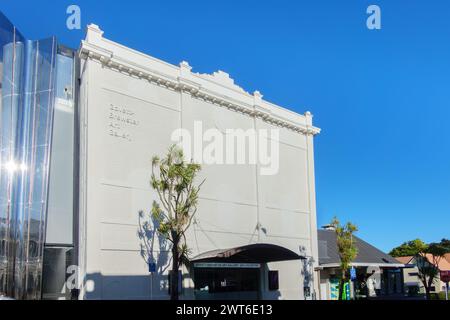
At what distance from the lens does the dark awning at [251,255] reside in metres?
26.5

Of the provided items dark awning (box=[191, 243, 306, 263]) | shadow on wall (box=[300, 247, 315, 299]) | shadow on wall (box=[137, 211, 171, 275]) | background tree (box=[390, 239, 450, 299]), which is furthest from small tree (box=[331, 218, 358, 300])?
background tree (box=[390, 239, 450, 299])

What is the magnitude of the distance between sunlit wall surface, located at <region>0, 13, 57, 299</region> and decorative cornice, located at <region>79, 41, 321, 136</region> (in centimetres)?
227

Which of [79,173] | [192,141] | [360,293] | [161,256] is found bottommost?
[360,293]

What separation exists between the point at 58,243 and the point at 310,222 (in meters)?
19.5

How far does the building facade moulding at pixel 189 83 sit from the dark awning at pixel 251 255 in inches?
382

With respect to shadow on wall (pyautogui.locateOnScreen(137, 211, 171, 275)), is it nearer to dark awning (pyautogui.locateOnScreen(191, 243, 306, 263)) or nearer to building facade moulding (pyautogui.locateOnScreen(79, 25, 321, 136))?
dark awning (pyautogui.locateOnScreen(191, 243, 306, 263))

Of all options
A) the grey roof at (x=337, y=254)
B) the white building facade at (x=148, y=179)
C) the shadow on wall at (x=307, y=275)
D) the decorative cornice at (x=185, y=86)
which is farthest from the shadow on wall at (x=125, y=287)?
the grey roof at (x=337, y=254)

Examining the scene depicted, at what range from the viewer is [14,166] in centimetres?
2342

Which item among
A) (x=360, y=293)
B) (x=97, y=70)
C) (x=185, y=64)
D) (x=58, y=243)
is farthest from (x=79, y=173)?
(x=360, y=293)

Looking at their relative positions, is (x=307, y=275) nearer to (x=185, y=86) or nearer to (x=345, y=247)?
(x=345, y=247)

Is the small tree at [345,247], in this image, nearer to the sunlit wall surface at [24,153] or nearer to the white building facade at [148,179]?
the white building facade at [148,179]

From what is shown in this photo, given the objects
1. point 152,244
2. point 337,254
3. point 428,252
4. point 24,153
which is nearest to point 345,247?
point 337,254

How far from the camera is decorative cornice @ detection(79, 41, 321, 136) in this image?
25703 mm

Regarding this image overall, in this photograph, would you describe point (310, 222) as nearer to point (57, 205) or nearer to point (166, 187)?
point (166, 187)
